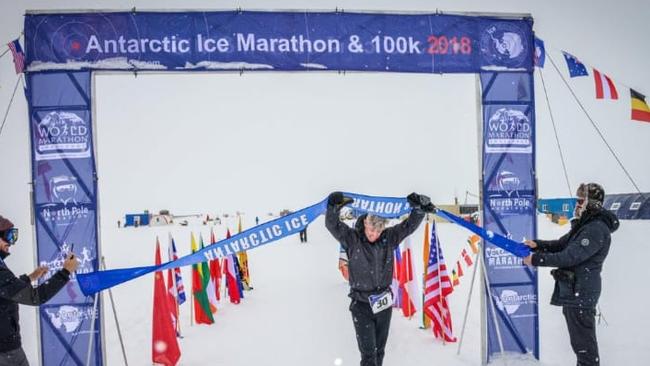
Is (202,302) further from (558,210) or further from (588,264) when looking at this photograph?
(558,210)

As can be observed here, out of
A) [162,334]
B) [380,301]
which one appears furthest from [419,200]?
[162,334]

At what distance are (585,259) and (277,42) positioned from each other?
451 centimetres

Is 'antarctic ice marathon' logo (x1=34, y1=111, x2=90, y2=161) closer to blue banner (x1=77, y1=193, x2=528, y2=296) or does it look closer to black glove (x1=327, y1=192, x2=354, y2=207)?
blue banner (x1=77, y1=193, x2=528, y2=296)

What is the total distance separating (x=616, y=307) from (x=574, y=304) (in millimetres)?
4974

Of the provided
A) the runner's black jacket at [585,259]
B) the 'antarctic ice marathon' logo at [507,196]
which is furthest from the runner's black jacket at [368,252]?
the 'antarctic ice marathon' logo at [507,196]

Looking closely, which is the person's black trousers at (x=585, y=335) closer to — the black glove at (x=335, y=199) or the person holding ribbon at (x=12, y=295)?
the black glove at (x=335, y=199)

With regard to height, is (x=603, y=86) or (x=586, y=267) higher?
(x=603, y=86)

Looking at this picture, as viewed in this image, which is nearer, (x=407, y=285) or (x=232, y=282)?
(x=407, y=285)

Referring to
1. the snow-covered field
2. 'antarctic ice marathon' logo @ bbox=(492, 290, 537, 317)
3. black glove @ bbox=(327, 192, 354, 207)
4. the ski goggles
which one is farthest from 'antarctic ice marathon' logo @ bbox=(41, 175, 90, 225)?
'antarctic ice marathon' logo @ bbox=(492, 290, 537, 317)

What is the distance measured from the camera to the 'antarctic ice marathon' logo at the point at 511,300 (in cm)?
593

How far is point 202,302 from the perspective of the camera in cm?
804

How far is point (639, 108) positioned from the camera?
6023 millimetres

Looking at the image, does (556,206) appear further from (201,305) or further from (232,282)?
(201,305)

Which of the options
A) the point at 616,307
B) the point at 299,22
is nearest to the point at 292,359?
the point at 299,22
